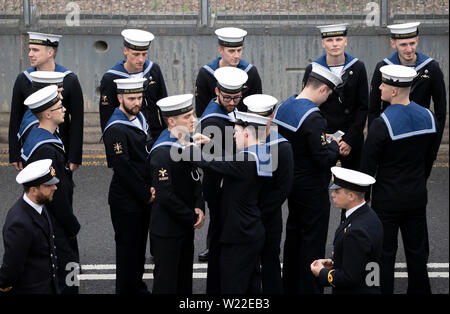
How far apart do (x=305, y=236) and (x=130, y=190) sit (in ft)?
5.67

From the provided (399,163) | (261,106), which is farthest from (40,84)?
(399,163)

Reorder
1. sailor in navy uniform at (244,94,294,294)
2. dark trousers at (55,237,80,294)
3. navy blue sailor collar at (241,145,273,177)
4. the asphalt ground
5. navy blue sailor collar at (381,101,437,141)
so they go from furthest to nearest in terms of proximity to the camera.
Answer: the asphalt ground < navy blue sailor collar at (381,101,437,141) < dark trousers at (55,237,80,294) < sailor in navy uniform at (244,94,294,294) < navy blue sailor collar at (241,145,273,177)

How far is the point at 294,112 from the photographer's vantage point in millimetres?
7922

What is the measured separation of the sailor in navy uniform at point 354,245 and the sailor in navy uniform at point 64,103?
362 cm

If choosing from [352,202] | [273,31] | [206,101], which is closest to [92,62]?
[273,31]

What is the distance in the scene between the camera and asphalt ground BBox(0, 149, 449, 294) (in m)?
8.59

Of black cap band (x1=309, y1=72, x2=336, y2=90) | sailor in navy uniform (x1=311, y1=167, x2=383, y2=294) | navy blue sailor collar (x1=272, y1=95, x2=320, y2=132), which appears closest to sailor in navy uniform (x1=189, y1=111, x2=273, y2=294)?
sailor in navy uniform (x1=311, y1=167, x2=383, y2=294)

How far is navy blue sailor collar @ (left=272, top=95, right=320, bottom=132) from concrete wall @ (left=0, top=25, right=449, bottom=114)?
5977 mm

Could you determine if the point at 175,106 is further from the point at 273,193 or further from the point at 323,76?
the point at 323,76

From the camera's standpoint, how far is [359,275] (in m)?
6.29

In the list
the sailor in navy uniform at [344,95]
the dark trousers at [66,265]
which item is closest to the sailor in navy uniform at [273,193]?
the dark trousers at [66,265]

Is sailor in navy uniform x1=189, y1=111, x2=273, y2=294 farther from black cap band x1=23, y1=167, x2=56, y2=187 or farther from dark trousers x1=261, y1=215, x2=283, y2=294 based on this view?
black cap band x1=23, y1=167, x2=56, y2=187

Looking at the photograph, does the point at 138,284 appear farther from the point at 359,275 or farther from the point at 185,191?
the point at 359,275

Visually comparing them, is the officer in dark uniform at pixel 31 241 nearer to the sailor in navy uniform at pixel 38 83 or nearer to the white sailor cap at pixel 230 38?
Result: the sailor in navy uniform at pixel 38 83
